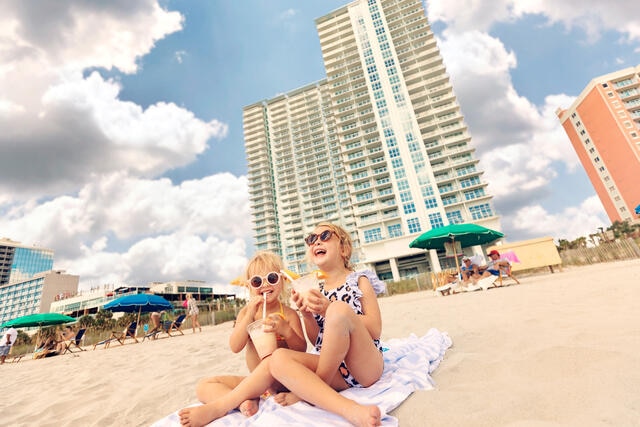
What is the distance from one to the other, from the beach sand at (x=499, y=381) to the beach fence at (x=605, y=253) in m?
11.3

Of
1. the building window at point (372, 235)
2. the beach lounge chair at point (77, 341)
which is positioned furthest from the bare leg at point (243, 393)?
the building window at point (372, 235)

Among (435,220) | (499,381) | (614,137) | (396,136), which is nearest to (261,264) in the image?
(499,381)

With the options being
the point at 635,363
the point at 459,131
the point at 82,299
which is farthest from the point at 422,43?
the point at 82,299

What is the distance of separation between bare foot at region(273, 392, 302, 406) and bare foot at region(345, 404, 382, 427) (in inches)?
15.0

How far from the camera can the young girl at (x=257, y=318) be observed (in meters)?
Result: 1.55

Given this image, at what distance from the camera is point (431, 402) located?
4.61ft

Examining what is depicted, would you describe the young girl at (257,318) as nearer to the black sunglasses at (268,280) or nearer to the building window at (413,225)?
the black sunglasses at (268,280)

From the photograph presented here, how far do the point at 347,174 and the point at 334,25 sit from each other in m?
26.9

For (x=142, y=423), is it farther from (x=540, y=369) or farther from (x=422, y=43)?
(x=422, y=43)

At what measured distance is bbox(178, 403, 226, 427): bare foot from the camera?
137 cm

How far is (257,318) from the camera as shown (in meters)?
1.76

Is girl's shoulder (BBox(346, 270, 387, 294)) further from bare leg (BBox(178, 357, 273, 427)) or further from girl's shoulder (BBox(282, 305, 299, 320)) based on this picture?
bare leg (BBox(178, 357, 273, 427))

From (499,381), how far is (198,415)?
1622 mm

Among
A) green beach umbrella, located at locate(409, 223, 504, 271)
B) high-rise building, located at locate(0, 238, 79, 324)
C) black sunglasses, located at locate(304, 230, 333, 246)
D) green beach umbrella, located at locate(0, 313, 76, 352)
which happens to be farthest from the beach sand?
high-rise building, located at locate(0, 238, 79, 324)
